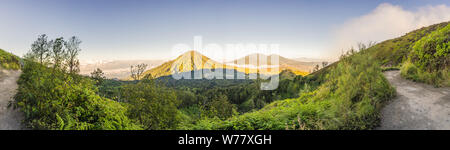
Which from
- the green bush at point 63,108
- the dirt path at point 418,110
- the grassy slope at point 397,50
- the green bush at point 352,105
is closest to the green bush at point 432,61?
the dirt path at point 418,110

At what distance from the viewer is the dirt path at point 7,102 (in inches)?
206

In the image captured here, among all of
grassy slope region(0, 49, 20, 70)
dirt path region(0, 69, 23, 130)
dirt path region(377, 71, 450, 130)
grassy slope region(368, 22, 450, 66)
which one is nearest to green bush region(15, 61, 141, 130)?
dirt path region(0, 69, 23, 130)

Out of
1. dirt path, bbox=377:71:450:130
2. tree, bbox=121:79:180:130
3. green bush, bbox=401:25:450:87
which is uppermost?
green bush, bbox=401:25:450:87

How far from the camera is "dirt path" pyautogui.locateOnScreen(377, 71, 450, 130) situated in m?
4.51

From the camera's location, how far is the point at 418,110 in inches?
201

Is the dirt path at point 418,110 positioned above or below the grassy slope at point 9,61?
below

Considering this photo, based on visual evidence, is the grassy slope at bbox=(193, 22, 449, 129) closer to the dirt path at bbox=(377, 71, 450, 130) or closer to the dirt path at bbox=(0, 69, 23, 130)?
the dirt path at bbox=(377, 71, 450, 130)

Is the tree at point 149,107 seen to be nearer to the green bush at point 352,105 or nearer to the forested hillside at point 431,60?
the green bush at point 352,105

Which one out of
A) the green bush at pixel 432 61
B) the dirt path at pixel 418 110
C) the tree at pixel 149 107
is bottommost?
the tree at pixel 149 107

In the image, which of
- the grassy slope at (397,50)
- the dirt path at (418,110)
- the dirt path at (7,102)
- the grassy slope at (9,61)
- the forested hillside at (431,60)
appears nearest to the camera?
the dirt path at (418,110)

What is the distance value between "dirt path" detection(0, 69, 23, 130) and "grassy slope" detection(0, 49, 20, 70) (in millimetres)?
393

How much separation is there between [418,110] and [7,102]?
14.1 m

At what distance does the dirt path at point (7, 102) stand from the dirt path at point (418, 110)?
11.4 meters

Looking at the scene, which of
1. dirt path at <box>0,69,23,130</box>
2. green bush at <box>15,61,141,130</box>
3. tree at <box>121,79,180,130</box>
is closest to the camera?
green bush at <box>15,61,141,130</box>
